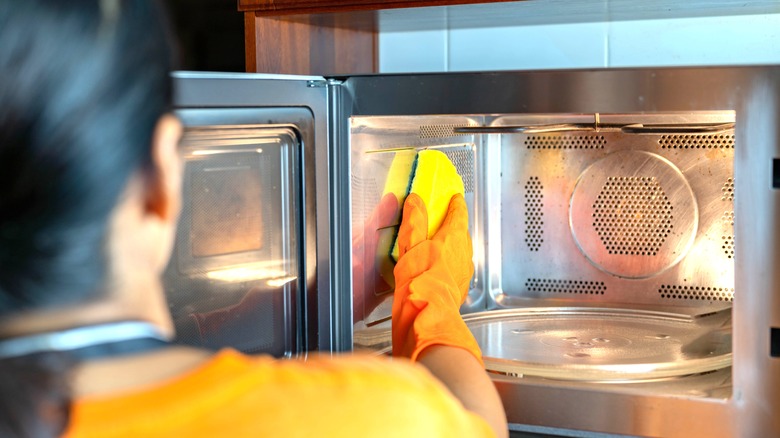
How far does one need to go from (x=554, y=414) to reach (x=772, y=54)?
647 millimetres

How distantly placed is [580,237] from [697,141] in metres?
0.21

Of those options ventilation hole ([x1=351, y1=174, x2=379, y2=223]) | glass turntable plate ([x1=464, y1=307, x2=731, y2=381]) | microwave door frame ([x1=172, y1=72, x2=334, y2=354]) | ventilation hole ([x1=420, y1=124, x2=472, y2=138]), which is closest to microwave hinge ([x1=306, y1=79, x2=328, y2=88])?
microwave door frame ([x1=172, y1=72, x2=334, y2=354])

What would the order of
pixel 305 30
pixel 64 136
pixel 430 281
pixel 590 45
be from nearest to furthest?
pixel 64 136, pixel 430 281, pixel 305 30, pixel 590 45

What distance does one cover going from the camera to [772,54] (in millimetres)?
1325

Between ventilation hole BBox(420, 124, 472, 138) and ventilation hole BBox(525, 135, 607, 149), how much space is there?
132mm

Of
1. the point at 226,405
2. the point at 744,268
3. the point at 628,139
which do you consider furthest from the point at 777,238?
the point at 226,405

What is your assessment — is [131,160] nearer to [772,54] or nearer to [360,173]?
[360,173]

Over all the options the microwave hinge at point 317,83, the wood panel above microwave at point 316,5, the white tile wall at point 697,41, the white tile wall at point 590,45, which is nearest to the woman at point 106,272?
the microwave hinge at point 317,83

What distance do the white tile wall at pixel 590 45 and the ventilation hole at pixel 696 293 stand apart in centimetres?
33

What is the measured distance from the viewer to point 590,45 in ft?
4.66

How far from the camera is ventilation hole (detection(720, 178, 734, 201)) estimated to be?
4.02ft

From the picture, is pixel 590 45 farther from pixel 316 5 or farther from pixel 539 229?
pixel 316 5

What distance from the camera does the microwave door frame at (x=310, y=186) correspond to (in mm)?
996

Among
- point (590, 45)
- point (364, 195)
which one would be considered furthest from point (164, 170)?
point (590, 45)
